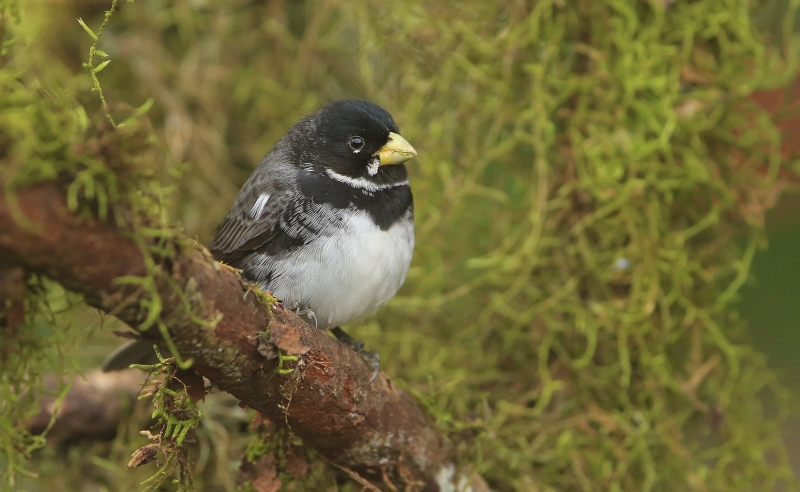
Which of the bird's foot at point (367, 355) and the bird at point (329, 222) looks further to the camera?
the bird at point (329, 222)

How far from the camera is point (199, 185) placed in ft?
12.9

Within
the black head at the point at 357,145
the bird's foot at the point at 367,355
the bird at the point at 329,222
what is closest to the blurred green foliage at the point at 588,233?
the bird's foot at the point at 367,355

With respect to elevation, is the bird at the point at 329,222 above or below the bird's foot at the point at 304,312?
above

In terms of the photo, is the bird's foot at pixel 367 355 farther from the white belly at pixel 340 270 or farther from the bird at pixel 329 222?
the white belly at pixel 340 270

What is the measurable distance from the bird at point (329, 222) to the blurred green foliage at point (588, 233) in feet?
1.43

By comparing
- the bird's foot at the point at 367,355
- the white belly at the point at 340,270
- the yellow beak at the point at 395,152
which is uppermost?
the yellow beak at the point at 395,152

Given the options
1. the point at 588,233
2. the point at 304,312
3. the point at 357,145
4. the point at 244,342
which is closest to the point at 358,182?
the point at 357,145

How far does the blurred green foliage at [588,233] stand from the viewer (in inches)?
118

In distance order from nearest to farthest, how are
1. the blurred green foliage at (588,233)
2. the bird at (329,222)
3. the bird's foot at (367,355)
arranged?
the bird's foot at (367,355) < the bird at (329,222) < the blurred green foliage at (588,233)

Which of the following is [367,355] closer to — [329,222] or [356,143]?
[329,222]

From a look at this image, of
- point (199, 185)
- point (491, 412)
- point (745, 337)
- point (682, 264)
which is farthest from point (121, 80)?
point (745, 337)

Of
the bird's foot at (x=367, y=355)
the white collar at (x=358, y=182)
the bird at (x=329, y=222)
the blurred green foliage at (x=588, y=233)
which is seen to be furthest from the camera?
the blurred green foliage at (x=588, y=233)

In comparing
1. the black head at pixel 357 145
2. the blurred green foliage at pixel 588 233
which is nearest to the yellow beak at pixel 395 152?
the black head at pixel 357 145

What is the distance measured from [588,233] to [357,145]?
1032 millimetres
